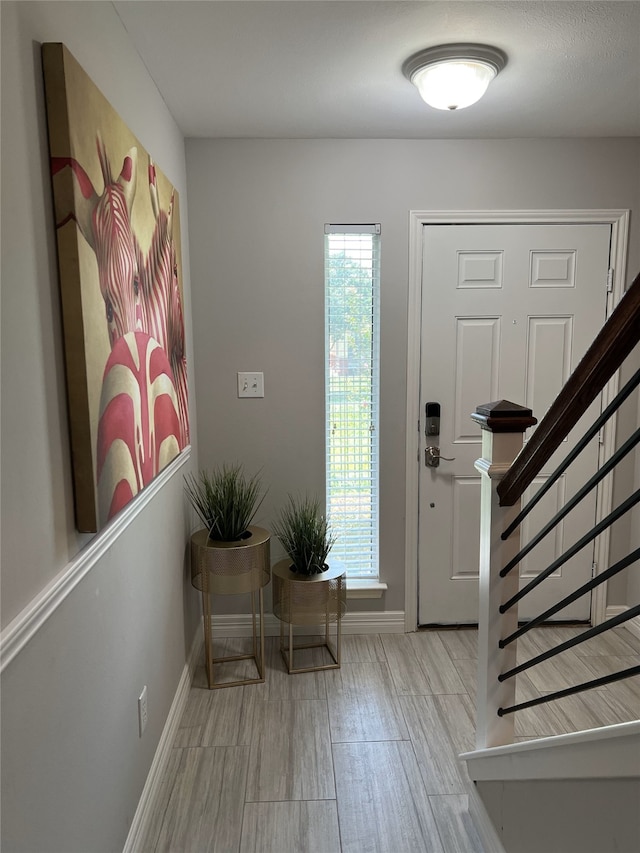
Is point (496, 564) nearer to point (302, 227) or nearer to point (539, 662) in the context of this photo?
point (539, 662)

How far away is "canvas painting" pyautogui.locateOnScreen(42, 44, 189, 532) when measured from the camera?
120 centimetres

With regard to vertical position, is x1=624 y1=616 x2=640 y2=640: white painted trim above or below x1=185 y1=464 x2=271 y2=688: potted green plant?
below

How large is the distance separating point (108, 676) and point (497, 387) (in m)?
2.16

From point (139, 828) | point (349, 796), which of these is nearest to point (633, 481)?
point (349, 796)

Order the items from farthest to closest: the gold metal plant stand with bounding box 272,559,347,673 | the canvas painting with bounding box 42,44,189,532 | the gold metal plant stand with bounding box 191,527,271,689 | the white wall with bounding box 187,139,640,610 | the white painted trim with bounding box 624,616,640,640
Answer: the white painted trim with bounding box 624,616,640,640, the white wall with bounding box 187,139,640,610, the gold metal plant stand with bounding box 272,559,347,673, the gold metal plant stand with bounding box 191,527,271,689, the canvas painting with bounding box 42,44,189,532

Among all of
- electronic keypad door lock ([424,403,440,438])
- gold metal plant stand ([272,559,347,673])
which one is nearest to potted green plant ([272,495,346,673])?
gold metal plant stand ([272,559,347,673])

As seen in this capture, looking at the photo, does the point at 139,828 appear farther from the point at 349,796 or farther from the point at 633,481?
the point at 633,481

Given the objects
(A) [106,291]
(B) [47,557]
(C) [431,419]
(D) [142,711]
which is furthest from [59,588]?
(C) [431,419]

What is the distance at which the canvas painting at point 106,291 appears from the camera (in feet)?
3.93

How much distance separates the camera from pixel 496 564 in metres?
1.67

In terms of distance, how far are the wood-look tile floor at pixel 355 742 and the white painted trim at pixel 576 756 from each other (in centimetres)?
43

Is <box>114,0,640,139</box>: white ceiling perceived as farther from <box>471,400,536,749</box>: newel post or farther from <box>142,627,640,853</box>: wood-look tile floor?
<box>142,627,640,853</box>: wood-look tile floor

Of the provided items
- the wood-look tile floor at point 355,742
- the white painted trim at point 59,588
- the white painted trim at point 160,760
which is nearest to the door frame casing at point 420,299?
the wood-look tile floor at point 355,742

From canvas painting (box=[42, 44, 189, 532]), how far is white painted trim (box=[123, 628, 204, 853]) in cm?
94
